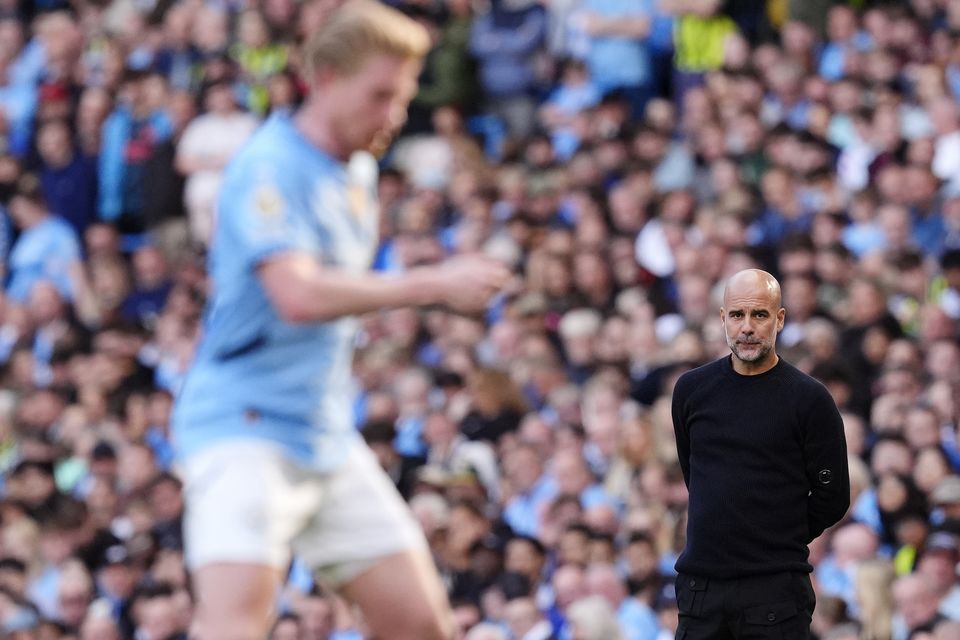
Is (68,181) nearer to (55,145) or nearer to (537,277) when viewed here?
(55,145)

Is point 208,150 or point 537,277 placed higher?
point 537,277

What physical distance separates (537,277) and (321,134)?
26.1 feet

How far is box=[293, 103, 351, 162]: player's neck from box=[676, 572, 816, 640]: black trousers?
1.90 meters

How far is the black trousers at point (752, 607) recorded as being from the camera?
6246 millimetres

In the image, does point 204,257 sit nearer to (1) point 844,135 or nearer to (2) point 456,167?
(2) point 456,167

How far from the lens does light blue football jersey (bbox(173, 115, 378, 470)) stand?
17.4 ft

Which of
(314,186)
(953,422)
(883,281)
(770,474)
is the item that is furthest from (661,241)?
(314,186)

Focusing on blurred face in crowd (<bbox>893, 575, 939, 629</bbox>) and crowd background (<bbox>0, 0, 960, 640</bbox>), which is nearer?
blurred face in crowd (<bbox>893, 575, 939, 629</bbox>)

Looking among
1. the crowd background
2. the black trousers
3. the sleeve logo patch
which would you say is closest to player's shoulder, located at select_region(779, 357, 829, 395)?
the black trousers

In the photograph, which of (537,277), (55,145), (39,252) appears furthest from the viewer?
(55,145)

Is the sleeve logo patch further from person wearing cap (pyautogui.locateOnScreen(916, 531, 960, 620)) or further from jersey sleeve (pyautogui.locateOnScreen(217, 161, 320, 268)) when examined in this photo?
person wearing cap (pyautogui.locateOnScreen(916, 531, 960, 620))

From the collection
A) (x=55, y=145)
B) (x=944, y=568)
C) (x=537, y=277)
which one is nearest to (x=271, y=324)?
(x=944, y=568)

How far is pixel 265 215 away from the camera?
527 cm

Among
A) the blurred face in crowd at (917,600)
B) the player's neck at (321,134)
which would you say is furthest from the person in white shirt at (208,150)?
the player's neck at (321,134)
